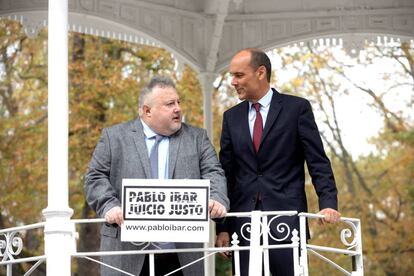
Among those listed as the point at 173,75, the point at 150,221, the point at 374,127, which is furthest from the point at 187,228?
the point at 374,127

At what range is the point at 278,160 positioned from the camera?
8.62 m

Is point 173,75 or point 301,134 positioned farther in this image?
point 173,75

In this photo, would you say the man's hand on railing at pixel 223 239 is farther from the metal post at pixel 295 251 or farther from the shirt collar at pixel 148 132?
the shirt collar at pixel 148 132

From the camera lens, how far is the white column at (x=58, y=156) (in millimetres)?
8352

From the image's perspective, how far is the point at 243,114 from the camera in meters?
8.79

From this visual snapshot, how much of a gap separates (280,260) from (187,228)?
1.00 m

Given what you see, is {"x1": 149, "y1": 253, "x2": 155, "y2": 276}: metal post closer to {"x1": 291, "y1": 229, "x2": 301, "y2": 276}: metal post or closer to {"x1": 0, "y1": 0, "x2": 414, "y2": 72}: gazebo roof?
{"x1": 291, "y1": 229, "x2": 301, "y2": 276}: metal post

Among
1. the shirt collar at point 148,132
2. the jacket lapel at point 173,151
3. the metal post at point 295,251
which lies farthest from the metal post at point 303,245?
the shirt collar at point 148,132

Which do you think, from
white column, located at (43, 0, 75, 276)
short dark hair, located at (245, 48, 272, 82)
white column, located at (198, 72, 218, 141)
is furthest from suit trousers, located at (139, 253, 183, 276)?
white column, located at (198, 72, 218, 141)

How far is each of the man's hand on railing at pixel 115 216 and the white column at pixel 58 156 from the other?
Answer: 599 millimetres

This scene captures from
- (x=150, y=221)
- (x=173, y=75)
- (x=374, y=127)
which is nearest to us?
(x=150, y=221)

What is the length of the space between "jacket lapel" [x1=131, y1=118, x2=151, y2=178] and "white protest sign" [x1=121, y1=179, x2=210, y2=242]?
45cm

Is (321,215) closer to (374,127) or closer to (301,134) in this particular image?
(301,134)

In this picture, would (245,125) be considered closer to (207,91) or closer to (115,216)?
(115,216)
